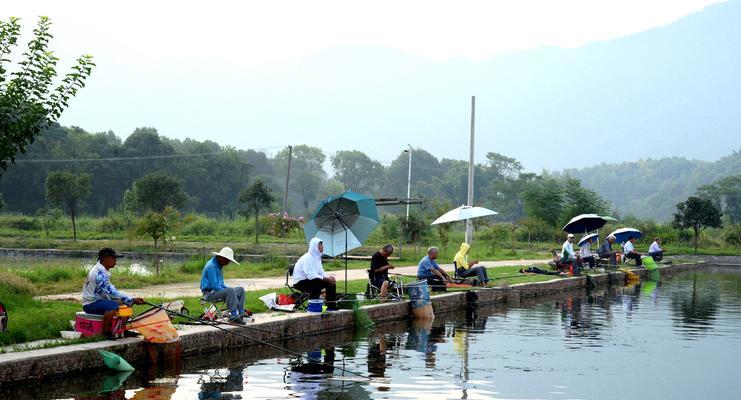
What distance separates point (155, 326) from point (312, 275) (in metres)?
4.63

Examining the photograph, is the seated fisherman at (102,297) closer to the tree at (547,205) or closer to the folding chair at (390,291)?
the folding chair at (390,291)

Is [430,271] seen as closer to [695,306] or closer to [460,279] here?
[460,279]

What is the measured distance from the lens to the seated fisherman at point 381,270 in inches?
756

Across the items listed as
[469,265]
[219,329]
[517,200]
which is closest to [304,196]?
[517,200]

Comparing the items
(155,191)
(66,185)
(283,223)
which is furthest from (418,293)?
(155,191)

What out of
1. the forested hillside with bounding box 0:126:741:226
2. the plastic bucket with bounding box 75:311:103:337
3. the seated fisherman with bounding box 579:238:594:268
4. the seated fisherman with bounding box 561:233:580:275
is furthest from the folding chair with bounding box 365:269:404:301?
the forested hillside with bounding box 0:126:741:226

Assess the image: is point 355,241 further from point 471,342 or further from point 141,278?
point 141,278

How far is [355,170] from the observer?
518 ft

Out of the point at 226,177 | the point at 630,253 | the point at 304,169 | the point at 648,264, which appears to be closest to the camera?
the point at 648,264

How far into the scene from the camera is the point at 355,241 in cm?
1969

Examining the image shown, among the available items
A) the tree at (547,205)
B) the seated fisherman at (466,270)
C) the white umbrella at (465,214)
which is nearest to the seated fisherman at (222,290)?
the seated fisherman at (466,270)

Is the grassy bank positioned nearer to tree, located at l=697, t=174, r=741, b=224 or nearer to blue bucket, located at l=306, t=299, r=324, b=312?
blue bucket, located at l=306, t=299, r=324, b=312

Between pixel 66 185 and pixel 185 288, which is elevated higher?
pixel 66 185

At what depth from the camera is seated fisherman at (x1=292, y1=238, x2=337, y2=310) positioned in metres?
17.0
